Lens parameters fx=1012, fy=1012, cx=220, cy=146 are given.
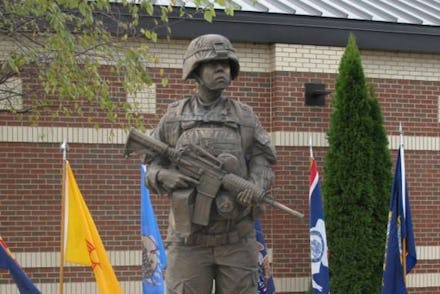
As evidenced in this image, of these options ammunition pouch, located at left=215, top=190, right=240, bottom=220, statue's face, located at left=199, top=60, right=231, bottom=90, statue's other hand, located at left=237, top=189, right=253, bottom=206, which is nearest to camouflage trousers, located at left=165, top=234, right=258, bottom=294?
ammunition pouch, located at left=215, top=190, right=240, bottom=220

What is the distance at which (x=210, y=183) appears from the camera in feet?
24.4

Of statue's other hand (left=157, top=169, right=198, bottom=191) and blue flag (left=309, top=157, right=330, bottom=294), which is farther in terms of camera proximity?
blue flag (left=309, top=157, right=330, bottom=294)

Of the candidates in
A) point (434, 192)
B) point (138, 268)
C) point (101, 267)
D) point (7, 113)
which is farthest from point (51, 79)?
point (434, 192)

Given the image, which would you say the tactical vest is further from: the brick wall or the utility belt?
the brick wall

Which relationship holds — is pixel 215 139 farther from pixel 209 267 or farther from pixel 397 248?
pixel 397 248

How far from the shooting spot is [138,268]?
13.9m

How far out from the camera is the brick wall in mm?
13422

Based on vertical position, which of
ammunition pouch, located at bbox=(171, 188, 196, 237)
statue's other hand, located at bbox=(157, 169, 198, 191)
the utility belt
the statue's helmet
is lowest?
the utility belt

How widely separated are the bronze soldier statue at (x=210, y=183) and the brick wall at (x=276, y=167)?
501 centimetres

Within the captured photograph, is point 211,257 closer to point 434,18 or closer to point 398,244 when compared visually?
point 398,244

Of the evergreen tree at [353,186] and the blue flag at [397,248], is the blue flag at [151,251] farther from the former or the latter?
the evergreen tree at [353,186]

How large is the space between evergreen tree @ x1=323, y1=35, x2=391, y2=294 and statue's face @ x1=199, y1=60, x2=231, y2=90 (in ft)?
21.6

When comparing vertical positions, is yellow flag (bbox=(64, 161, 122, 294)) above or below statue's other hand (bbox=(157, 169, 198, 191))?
below

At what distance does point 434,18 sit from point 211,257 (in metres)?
9.90
